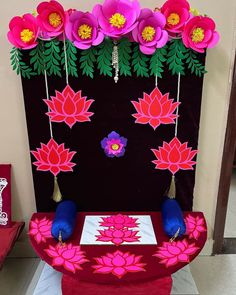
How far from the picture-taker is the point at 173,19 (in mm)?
1441

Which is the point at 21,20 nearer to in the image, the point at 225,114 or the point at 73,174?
the point at 73,174

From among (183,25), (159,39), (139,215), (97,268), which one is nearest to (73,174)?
(139,215)

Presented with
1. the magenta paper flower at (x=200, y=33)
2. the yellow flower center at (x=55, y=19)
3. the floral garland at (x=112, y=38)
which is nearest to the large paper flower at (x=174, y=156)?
the floral garland at (x=112, y=38)

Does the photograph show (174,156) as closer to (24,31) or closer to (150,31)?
(150,31)

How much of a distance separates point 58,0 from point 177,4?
0.60 meters

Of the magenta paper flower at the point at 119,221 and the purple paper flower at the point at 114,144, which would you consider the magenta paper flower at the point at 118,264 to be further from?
the purple paper flower at the point at 114,144

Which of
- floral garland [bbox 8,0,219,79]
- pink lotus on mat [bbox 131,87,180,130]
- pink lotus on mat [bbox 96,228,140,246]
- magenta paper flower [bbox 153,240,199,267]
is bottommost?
magenta paper flower [bbox 153,240,199,267]

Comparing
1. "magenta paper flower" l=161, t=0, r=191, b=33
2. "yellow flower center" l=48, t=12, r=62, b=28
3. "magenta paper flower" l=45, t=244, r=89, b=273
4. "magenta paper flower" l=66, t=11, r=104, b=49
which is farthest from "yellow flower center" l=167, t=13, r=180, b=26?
"magenta paper flower" l=45, t=244, r=89, b=273

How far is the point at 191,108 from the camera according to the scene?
1.67m

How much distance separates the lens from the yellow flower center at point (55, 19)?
4.68 ft

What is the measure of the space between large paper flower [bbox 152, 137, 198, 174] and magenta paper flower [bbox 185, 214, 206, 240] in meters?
0.29

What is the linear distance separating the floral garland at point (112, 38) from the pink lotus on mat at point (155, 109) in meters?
0.12

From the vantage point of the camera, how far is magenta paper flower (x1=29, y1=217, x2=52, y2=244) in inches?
62.9

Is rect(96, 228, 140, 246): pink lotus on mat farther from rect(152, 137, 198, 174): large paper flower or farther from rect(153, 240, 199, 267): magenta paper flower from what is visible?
rect(152, 137, 198, 174): large paper flower
